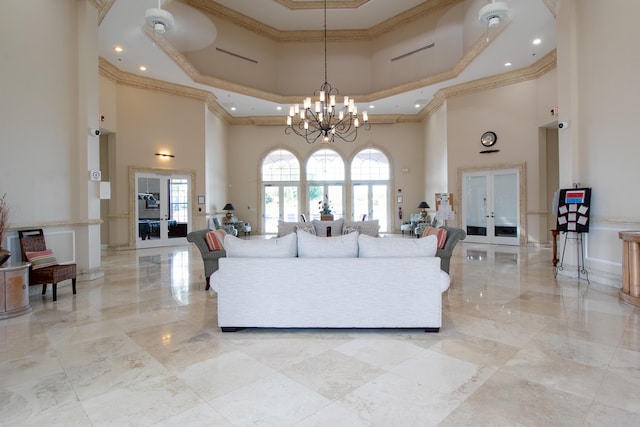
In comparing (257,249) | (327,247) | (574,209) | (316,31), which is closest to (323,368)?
(327,247)

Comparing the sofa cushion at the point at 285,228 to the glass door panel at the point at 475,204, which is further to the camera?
the glass door panel at the point at 475,204

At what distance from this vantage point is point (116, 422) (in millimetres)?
1803

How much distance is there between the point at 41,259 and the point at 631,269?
7.39m

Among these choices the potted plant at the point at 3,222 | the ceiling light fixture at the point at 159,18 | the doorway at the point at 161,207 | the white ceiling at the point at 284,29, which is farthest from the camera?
the doorway at the point at 161,207

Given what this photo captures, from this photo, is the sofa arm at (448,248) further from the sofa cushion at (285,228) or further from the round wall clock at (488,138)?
the round wall clock at (488,138)

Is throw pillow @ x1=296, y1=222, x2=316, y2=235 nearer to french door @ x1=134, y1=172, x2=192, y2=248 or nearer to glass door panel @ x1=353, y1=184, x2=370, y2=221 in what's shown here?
french door @ x1=134, y1=172, x2=192, y2=248

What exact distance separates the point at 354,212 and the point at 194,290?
8.87 meters

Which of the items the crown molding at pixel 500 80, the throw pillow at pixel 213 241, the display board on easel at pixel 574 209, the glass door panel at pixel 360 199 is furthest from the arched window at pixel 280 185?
the display board on easel at pixel 574 209

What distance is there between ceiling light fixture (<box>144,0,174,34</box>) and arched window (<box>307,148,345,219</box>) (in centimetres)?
750

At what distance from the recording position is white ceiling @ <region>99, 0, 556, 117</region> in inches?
253

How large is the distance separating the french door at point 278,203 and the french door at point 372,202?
234 centimetres

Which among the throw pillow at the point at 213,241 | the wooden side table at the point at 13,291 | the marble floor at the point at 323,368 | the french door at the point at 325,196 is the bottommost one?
the marble floor at the point at 323,368

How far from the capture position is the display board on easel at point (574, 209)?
486 cm

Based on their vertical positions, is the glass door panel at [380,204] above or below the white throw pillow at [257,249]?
above
